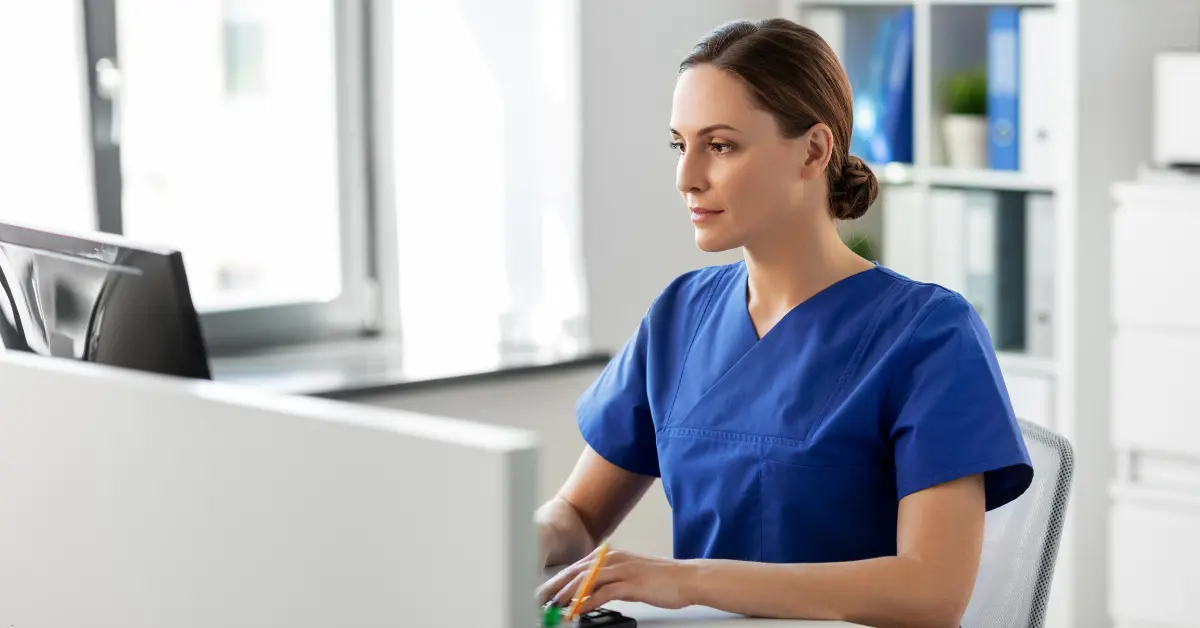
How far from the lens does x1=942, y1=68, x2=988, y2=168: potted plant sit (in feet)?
9.88

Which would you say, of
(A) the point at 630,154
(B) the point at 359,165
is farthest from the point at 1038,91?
(B) the point at 359,165

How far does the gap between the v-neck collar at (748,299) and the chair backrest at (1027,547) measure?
0.27 m

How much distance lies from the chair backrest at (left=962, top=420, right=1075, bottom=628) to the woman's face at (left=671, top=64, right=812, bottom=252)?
1.25 ft

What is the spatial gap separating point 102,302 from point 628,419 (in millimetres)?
620

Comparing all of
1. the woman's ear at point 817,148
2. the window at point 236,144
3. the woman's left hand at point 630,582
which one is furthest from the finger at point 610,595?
the window at point 236,144

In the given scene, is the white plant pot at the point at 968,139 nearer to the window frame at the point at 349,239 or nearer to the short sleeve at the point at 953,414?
the window frame at the point at 349,239

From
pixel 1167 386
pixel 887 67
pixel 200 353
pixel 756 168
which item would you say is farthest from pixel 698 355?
pixel 887 67

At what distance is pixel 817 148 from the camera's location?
1509 millimetres

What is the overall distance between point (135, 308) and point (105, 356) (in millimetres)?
59

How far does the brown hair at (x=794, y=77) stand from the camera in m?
1.48

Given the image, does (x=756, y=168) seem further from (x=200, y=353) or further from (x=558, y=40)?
(x=558, y=40)

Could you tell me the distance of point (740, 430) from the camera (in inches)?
59.6

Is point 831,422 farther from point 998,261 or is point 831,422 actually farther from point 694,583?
point 998,261

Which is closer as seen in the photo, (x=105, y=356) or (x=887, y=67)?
(x=105, y=356)
